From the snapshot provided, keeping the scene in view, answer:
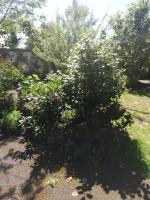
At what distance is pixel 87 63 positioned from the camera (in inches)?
330

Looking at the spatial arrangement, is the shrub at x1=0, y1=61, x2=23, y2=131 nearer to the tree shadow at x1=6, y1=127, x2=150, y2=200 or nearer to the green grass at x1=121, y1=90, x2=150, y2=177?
the tree shadow at x1=6, y1=127, x2=150, y2=200

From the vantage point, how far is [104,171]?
7109mm

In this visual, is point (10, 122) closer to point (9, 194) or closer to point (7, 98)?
point (7, 98)

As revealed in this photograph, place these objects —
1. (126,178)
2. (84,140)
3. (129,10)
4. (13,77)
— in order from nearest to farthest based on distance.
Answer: (126,178)
(84,140)
(13,77)
(129,10)

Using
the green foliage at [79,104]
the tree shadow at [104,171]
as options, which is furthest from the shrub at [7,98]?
the tree shadow at [104,171]

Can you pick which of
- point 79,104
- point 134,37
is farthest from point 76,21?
point 79,104

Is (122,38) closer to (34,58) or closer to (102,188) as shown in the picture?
(34,58)

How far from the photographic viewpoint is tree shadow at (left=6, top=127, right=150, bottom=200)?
20.8 feet

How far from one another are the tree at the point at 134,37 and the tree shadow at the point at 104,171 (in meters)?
12.5

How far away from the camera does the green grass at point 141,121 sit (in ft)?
25.7

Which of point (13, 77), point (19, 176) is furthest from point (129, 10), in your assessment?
point (19, 176)

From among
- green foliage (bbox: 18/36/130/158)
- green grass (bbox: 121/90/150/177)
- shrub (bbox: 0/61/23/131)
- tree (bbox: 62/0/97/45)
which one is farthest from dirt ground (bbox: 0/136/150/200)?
tree (bbox: 62/0/97/45)

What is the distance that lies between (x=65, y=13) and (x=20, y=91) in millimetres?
15979

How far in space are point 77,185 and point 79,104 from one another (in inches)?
101
